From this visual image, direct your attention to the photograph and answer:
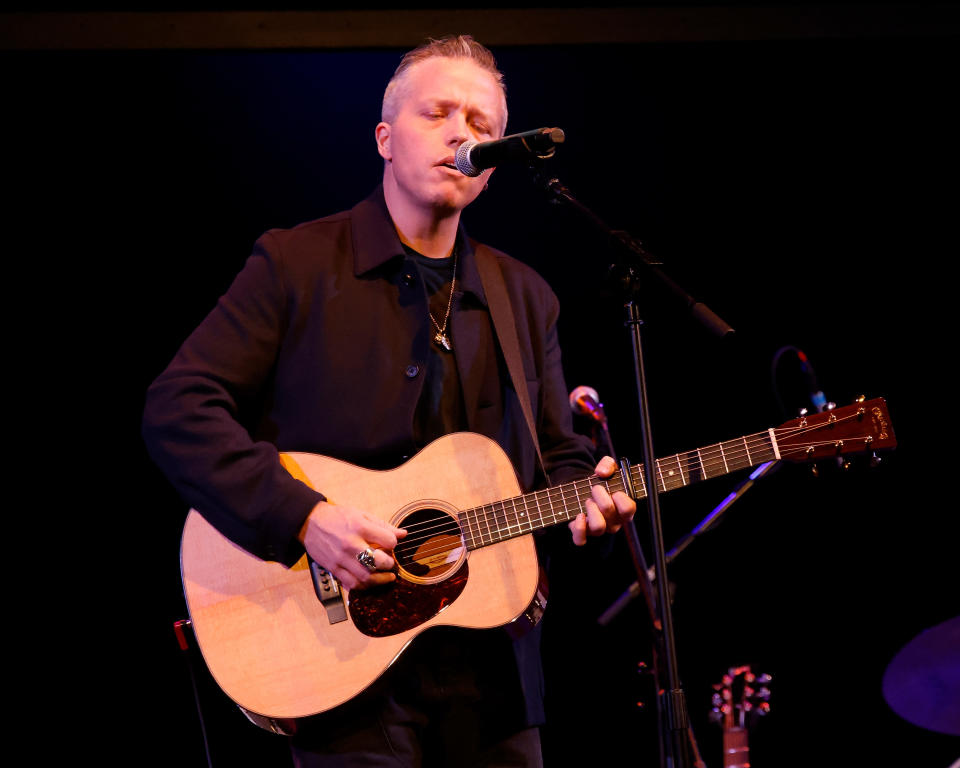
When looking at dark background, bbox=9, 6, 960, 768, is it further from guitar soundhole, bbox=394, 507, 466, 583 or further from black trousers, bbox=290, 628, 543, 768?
guitar soundhole, bbox=394, 507, 466, 583

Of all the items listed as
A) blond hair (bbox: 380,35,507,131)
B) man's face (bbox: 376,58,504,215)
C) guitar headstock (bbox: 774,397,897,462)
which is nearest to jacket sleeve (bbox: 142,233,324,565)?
man's face (bbox: 376,58,504,215)

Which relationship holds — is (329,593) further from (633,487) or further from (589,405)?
(589,405)

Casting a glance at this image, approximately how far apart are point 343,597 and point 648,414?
1.03 meters

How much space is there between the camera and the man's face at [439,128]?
108 inches

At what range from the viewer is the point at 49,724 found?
359 centimetres

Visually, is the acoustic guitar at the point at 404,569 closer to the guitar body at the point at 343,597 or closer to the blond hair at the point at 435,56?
the guitar body at the point at 343,597

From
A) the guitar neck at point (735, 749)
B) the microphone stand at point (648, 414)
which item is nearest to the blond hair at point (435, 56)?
the microphone stand at point (648, 414)

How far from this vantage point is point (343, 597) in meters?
2.38

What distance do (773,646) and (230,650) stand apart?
343 centimetres

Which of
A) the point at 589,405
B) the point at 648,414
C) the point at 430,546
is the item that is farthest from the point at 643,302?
the point at 648,414

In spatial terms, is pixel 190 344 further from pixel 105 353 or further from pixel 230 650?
pixel 105 353

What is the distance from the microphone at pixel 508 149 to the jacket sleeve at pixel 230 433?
2.34 feet

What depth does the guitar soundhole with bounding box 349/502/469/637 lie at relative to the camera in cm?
237

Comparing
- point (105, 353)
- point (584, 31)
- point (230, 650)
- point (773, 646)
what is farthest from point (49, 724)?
point (584, 31)
